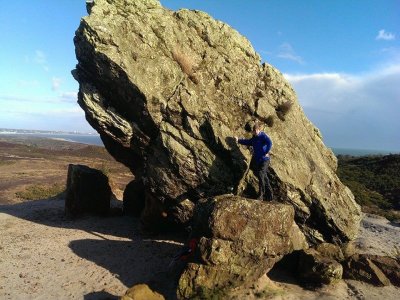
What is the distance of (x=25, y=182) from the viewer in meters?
49.2

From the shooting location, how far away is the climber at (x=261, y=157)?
18672 millimetres

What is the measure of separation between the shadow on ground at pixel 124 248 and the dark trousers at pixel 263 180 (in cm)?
564

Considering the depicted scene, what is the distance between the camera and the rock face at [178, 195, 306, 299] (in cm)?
1534

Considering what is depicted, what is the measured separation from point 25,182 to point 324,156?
40.3 m

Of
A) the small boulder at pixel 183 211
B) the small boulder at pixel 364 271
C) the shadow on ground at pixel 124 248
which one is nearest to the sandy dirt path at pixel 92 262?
the shadow on ground at pixel 124 248

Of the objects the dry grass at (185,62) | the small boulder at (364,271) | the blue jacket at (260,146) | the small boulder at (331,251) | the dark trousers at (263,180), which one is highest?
the dry grass at (185,62)

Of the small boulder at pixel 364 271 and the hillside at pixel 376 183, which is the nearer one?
the small boulder at pixel 364 271

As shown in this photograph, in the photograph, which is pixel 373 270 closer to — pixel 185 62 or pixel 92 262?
pixel 92 262

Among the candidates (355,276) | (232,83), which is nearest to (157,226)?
(232,83)

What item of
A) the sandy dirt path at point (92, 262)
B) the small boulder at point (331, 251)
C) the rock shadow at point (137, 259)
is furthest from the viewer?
the small boulder at point (331, 251)

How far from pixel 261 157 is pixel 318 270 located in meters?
6.01

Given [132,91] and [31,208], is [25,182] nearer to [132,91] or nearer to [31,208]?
[31,208]

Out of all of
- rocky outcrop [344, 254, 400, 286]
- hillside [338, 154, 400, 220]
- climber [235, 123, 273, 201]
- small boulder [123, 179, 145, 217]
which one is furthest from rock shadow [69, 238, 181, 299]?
hillside [338, 154, 400, 220]

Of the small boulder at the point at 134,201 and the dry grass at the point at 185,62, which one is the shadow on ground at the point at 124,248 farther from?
the dry grass at the point at 185,62
